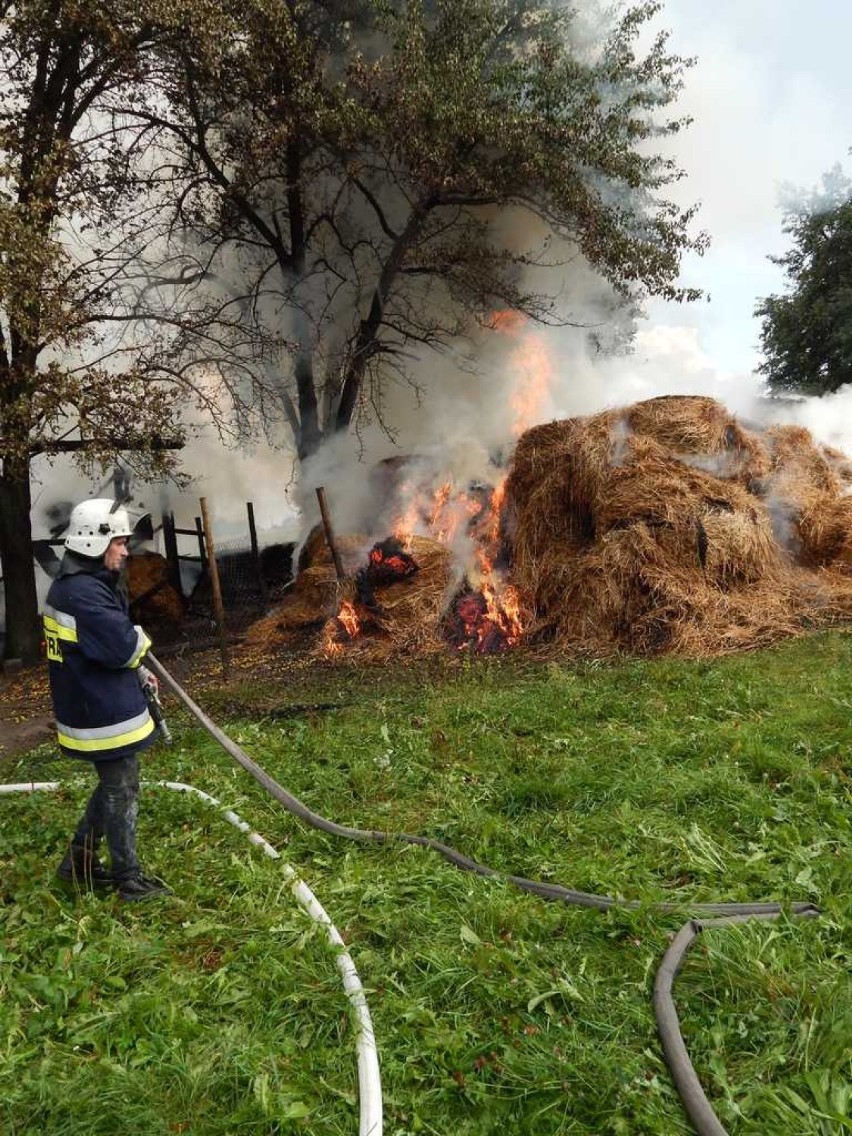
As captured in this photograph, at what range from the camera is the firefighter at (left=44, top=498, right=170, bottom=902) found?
12.3ft

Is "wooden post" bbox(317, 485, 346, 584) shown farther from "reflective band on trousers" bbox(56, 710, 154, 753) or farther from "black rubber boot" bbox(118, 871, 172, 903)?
Result: "black rubber boot" bbox(118, 871, 172, 903)

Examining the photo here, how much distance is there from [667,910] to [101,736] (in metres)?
2.83

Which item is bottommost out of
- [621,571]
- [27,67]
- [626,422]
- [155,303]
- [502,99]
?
[621,571]

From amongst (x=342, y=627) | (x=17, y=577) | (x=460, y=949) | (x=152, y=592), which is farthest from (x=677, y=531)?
(x=17, y=577)

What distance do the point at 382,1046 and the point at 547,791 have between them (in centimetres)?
230

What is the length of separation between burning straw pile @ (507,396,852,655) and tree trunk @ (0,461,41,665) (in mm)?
7671

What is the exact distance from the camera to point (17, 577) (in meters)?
11.8

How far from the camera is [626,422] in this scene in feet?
36.5

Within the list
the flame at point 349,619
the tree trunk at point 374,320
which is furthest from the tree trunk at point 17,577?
→ the tree trunk at point 374,320

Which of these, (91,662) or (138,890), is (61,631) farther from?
(138,890)

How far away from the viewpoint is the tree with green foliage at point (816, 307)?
20391 millimetres

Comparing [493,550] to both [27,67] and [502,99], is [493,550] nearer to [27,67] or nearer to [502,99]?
Answer: [502,99]

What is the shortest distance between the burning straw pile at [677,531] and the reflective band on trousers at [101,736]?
665cm

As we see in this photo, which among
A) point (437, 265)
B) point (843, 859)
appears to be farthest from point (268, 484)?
point (843, 859)
